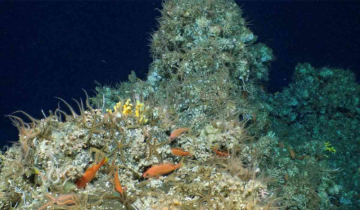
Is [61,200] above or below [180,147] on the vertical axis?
above

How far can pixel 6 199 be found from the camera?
233 centimetres

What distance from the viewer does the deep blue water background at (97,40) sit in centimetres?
1512

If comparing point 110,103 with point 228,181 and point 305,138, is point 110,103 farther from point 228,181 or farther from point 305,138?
point 305,138

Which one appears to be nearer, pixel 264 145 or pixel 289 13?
pixel 264 145

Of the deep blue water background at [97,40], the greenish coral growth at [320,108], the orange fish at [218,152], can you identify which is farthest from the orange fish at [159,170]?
the deep blue water background at [97,40]

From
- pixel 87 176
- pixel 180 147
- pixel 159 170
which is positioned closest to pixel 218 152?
pixel 180 147

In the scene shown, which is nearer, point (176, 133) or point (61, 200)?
point (61, 200)

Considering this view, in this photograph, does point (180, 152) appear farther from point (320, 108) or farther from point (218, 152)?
point (320, 108)

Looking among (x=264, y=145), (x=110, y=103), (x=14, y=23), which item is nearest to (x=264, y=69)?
(x=264, y=145)

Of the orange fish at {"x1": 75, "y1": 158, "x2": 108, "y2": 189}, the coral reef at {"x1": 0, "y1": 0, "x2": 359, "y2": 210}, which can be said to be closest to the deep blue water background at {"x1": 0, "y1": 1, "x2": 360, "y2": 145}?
the coral reef at {"x1": 0, "y1": 0, "x2": 359, "y2": 210}

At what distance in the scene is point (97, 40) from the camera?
52.7 feet

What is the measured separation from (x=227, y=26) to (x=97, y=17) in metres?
12.4

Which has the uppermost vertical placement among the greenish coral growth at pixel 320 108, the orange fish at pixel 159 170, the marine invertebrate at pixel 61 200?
the marine invertebrate at pixel 61 200

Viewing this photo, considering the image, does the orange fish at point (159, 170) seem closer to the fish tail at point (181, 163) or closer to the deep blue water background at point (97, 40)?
the fish tail at point (181, 163)
